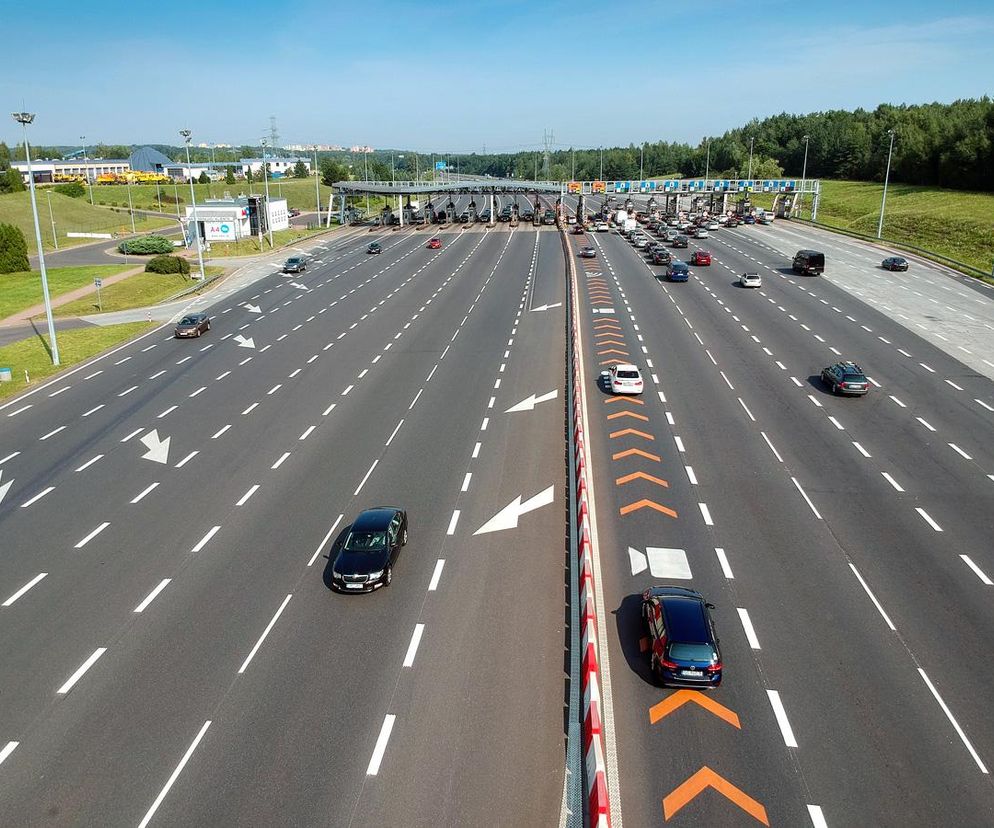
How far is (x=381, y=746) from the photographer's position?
14906 millimetres

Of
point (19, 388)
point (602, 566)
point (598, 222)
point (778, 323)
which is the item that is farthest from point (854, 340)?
point (598, 222)

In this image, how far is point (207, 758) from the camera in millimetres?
14617

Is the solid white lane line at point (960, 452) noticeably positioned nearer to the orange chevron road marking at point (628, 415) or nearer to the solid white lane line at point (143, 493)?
the orange chevron road marking at point (628, 415)

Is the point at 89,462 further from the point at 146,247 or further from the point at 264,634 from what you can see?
the point at 146,247

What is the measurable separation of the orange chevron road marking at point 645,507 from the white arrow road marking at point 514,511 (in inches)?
104

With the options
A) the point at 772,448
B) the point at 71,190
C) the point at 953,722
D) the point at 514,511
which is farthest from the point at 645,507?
the point at 71,190

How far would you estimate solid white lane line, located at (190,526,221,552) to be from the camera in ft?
75.5

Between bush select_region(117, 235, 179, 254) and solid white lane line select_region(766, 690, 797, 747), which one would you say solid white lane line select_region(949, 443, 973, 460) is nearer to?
solid white lane line select_region(766, 690, 797, 747)

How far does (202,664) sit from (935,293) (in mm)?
66947

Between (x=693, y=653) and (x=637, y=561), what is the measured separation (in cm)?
576

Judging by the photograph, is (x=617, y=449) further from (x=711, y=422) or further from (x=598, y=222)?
(x=598, y=222)

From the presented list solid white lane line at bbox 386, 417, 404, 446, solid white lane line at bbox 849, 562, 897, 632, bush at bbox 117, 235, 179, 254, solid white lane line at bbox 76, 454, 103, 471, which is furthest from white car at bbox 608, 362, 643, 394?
bush at bbox 117, 235, 179, 254

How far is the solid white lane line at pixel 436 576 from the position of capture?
67.9 ft

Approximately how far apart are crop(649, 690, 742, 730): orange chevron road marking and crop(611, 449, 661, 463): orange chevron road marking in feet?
45.2
